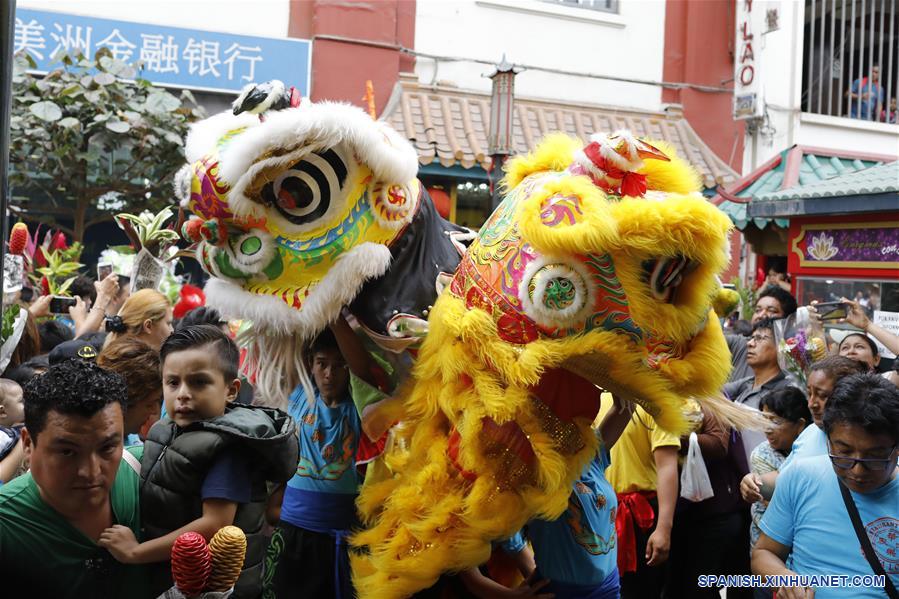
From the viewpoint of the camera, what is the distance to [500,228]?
212cm

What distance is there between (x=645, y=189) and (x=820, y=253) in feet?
13.3

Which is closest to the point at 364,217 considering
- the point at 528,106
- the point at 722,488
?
the point at 722,488

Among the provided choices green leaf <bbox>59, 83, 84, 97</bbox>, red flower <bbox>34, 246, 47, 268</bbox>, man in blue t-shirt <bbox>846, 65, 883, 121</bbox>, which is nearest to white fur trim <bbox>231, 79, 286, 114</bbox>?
red flower <bbox>34, 246, 47, 268</bbox>

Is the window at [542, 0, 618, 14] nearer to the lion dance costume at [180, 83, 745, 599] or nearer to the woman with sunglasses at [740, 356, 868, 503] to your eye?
the woman with sunglasses at [740, 356, 868, 503]

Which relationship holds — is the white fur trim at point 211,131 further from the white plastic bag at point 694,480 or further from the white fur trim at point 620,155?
the white plastic bag at point 694,480

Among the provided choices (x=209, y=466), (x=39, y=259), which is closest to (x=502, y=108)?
(x=39, y=259)

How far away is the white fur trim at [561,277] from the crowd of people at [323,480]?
16.6 inches

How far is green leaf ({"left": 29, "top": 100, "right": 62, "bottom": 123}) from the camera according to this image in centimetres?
609

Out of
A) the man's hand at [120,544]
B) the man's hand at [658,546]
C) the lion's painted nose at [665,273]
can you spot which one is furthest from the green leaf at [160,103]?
the lion's painted nose at [665,273]

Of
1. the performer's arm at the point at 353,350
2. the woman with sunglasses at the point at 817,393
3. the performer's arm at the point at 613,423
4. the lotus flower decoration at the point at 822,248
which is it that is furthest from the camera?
the lotus flower decoration at the point at 822,248

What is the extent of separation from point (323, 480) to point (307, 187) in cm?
105

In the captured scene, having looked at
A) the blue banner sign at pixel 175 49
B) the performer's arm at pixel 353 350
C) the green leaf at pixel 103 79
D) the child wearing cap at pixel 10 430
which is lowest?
the child wearing cap at pixel 10 430

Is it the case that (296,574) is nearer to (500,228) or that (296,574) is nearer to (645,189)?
(500,228)

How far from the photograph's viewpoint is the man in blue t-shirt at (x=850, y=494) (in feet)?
7.76
